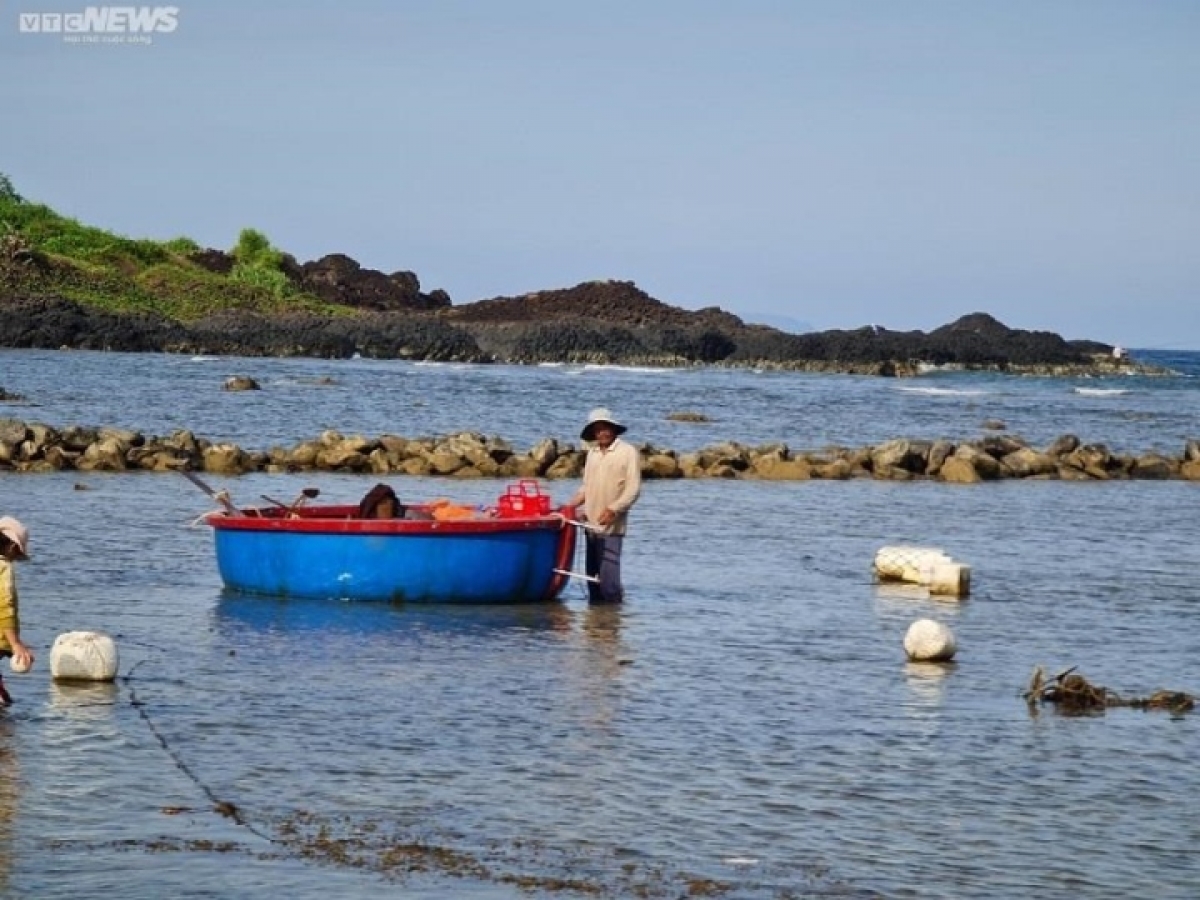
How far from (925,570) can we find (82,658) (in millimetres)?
9319

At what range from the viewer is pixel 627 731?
41.1ft

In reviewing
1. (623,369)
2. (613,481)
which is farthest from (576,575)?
(623,369)

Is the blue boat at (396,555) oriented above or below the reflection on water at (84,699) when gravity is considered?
above

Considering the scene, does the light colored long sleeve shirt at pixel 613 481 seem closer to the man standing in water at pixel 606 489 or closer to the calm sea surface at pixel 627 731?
the man standing in water at pixel 606 489

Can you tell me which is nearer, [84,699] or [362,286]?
[84,699]

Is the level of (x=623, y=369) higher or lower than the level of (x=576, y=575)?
higher

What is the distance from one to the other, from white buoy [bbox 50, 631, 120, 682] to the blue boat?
3752 millimetres

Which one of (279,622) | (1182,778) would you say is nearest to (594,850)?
(1182,778)

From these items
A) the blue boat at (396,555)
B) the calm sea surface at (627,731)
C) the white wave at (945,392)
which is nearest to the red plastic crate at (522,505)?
the blue boat at (396,555)

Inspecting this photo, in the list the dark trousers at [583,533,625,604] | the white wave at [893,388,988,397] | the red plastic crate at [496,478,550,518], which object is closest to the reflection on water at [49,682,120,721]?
the red plastic crate at [496,478,550,518]

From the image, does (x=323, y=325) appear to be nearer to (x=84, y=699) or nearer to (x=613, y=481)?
(x=613, y=481)

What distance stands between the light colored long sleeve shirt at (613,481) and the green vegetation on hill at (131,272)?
2997 inches

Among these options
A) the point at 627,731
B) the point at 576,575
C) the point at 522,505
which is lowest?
the point at 627,731

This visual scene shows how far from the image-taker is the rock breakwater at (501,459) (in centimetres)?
2967
